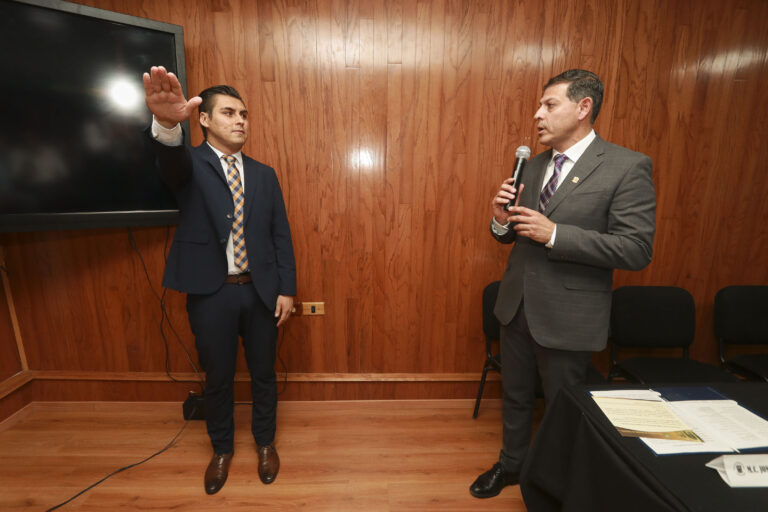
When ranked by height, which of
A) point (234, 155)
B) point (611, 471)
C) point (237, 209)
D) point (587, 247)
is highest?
point (234, 155)

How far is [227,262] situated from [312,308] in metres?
0.79

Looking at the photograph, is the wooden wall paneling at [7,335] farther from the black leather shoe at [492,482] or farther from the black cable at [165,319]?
the black leather shoe at [492,482]

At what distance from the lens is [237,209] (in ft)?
5.45

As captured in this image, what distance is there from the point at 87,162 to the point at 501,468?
2606 millimetres

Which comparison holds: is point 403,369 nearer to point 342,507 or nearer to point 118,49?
point 342,507

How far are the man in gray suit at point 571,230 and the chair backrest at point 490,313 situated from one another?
1.88ft

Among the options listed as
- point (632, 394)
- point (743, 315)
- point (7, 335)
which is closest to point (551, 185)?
point (632, 394)

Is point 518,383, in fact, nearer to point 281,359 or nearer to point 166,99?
point 281,359

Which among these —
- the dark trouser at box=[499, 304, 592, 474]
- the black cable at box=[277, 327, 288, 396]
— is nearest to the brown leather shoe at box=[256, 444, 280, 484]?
the black cable at box=[277, 327, 288, 396]

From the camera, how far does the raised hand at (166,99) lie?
123 centimetres

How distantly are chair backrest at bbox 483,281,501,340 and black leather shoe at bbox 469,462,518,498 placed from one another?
2.47 feet

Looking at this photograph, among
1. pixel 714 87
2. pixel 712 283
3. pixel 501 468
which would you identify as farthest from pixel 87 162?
pixel 712 283

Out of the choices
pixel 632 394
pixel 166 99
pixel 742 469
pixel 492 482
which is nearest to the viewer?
pixel 742 469

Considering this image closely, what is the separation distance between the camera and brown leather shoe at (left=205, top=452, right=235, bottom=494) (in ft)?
5.59
